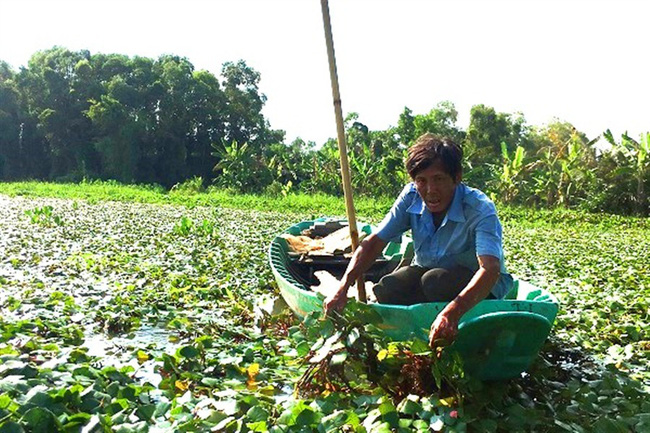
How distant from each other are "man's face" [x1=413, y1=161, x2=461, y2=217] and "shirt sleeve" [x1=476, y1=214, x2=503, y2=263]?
0.63 ft

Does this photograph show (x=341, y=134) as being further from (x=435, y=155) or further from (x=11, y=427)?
(x=11, y=427)

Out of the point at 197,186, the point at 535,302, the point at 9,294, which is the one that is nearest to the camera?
the point at 535,302

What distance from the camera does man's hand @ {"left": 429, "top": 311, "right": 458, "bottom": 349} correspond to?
2.20 meters

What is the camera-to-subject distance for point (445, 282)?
8.91ft

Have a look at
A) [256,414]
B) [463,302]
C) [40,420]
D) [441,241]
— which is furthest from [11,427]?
[441,241]

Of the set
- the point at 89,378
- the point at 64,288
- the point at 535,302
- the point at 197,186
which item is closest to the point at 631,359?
the point at 535,302

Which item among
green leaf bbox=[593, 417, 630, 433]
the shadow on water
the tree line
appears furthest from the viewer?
the tree line

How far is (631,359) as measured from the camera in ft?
10.5

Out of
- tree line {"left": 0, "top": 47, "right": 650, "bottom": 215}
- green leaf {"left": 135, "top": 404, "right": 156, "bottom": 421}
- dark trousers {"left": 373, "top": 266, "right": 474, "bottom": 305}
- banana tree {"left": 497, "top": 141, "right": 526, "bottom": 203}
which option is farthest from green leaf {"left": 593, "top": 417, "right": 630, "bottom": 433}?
tree line {"left": 0, "top": 47, "right": 650, "bottom": 215}

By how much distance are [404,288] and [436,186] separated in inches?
22.3

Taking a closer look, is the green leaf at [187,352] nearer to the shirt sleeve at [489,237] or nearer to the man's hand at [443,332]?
A: the man's hand at [443,332]

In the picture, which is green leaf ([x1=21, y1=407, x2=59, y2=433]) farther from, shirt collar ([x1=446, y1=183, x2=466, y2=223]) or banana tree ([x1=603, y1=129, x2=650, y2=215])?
banana tree ([x1=603, y1=129, x2=650, y2=215])

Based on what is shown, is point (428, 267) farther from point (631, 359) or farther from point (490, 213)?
point (631, 359)

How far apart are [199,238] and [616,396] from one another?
6.18 metres
